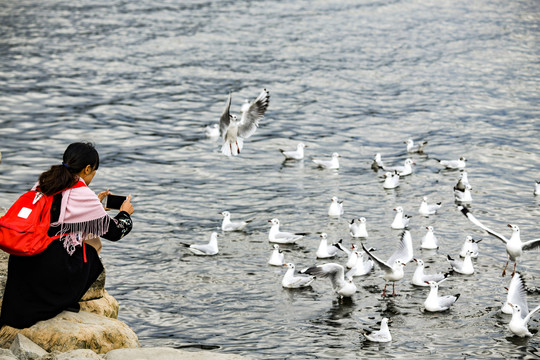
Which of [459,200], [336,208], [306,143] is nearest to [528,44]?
[306,143]

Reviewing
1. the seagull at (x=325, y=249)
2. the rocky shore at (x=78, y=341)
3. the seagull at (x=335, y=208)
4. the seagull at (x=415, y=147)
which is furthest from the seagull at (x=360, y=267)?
the seagull at (x=415, y=147)

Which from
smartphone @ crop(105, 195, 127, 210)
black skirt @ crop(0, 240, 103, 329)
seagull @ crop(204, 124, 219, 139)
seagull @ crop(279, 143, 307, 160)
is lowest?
seagull @ crop(279, 143, 307, 160)

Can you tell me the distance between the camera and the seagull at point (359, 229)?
14812 mm

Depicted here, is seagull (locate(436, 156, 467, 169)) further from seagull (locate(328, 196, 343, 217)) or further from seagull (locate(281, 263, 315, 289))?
seagull (locate(281, 263, 315, 289))

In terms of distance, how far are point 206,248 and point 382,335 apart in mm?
Result: 4676

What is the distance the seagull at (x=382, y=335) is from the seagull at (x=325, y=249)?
11.0 feet

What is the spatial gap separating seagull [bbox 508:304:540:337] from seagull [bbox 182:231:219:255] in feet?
18.9

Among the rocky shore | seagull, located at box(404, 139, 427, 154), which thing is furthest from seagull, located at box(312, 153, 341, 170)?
the rocky shore

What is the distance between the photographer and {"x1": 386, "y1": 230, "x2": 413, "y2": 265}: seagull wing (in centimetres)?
1305

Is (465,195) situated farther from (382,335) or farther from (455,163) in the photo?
(382,335)

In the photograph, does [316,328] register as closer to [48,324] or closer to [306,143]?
[48,324]

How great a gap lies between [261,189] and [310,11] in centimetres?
2515

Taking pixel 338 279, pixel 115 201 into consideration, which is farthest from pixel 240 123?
pixel 115 201

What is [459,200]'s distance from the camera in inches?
671
